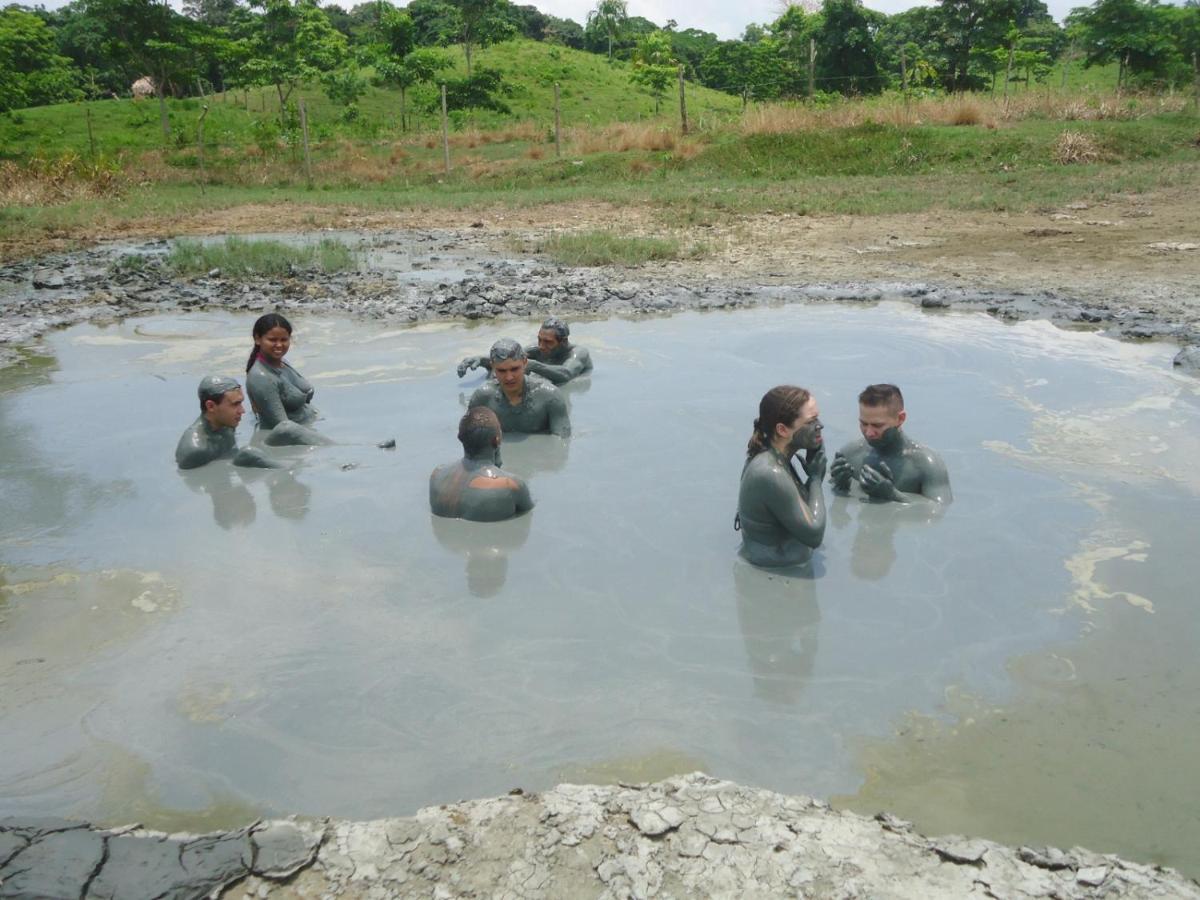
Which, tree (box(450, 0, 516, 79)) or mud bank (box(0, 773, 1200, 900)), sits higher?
tree (box(450, 0, 516, 79))

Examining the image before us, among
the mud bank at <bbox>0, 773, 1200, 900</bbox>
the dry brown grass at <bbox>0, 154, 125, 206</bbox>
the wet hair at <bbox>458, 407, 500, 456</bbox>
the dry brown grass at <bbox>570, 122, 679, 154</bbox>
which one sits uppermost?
the dry brown grass at <bbox>570, 122, 679, 154</bbox>

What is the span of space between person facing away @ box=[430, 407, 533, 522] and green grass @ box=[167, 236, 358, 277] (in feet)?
27.8

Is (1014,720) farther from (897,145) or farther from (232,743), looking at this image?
(897,145)

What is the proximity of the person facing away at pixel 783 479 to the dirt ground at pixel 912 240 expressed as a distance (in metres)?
6.82

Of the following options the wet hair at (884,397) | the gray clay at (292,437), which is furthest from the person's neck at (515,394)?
the wet hair at (884,397)

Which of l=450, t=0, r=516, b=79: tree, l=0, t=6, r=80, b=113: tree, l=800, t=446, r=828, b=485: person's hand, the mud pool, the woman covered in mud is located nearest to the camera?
the mud pool

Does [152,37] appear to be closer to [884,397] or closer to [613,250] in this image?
[613,250]

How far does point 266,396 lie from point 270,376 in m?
0.17

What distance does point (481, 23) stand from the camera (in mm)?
49312

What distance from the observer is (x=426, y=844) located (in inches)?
127

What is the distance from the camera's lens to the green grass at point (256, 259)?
13773 millimetres

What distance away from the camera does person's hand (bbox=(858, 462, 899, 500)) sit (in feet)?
19.8

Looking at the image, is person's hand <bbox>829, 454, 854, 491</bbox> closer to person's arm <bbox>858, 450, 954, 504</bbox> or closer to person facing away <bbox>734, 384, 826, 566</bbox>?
person's arm <bbox>858, 450, 954, 504</bbox>

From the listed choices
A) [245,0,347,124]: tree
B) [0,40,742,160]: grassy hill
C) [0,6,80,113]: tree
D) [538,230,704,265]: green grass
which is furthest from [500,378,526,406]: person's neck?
[0,6,80,113]: tree
